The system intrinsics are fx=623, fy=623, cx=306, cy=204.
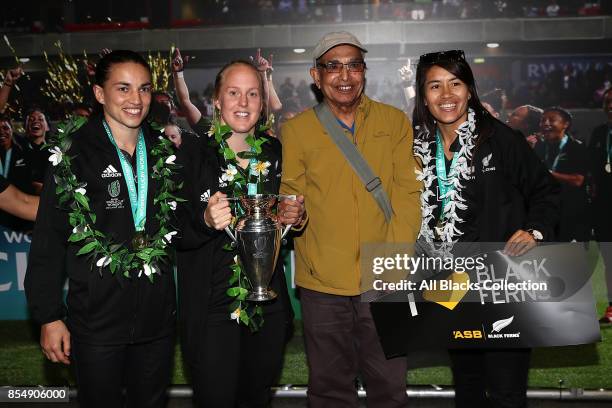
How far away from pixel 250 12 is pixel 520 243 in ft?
8.33

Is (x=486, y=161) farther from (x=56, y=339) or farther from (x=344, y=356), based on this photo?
(x=56, y=339)

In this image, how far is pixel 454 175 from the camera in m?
3.01

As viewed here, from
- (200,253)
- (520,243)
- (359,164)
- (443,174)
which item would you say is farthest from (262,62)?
(520,243)

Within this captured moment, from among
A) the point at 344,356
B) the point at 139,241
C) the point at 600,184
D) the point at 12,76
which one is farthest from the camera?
the point at 12,76

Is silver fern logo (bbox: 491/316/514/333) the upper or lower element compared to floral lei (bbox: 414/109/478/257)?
lower

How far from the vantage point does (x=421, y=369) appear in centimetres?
459

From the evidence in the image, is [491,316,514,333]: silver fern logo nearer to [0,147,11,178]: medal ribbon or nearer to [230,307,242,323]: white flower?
[230,307,242,323]: white flower

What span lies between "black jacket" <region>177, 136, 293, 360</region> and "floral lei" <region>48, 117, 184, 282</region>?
0.07 m

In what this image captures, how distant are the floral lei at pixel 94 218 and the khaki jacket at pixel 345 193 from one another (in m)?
0.58

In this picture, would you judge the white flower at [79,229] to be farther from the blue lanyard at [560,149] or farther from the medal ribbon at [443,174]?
the blue lanyard at [560,149]

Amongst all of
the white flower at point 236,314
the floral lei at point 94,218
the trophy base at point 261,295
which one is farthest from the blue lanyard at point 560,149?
the floral lei at point 94,218

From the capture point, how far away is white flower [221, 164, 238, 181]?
2803mm

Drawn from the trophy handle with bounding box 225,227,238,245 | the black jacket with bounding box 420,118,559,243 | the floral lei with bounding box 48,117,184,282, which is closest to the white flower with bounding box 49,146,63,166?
the floral lei with bounding box 48,117,184,282

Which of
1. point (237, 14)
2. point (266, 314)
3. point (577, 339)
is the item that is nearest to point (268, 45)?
point (237, 14)
